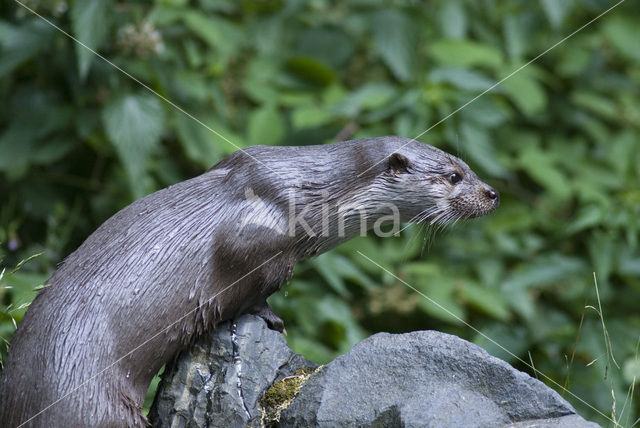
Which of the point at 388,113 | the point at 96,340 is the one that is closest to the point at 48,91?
the point at 388,113

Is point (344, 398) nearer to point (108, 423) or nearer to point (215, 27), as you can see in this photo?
point (108, 423)

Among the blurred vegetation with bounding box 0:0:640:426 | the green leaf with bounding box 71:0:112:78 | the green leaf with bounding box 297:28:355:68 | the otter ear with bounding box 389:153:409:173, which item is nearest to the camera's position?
the otter ear with bounding box 389:153:409:173

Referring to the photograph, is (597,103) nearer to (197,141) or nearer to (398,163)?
(197,141)

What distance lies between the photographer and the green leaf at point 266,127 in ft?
17.0

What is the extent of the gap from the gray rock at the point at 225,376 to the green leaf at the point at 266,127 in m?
2.22

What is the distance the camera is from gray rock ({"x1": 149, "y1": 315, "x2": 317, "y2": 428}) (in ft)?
9.61

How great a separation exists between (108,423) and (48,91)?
292cm

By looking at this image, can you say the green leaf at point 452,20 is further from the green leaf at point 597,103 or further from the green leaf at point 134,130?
the green leaf at point 134,130

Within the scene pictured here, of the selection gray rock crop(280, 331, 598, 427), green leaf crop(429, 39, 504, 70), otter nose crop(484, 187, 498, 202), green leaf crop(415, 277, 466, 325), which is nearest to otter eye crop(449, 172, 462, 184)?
otter nose crop(484, 187, 498, 202)

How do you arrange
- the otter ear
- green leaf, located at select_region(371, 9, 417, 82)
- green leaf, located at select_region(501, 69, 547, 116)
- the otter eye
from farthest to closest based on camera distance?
green leaf, located at select_region(501, 69, 547, 116)
green leaf, located at select_region(371, 9, 417, 82)
the otter eye
the otter ear

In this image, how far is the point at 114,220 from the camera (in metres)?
2.95

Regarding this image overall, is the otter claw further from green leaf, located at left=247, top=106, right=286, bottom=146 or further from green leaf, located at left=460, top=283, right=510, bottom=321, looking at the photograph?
green leaf, located at left=460, top=283, right=510, bottom=321

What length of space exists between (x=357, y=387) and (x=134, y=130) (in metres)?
2.38

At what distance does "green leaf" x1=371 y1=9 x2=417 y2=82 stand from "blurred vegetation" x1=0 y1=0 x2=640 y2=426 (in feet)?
0.04
